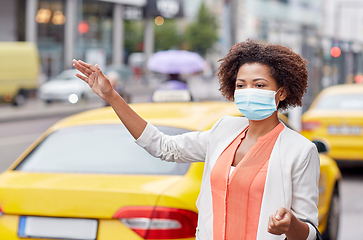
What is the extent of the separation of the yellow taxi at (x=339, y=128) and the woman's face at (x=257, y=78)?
6662 mm

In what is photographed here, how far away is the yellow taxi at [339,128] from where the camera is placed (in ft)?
28.9

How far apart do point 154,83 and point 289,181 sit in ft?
147

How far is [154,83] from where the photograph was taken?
154 ft

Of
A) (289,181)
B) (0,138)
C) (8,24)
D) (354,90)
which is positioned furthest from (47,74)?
(289,181)

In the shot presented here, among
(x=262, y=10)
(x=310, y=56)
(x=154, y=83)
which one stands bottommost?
(x=154, y=83)

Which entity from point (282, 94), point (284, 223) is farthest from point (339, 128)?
point (284, 223)

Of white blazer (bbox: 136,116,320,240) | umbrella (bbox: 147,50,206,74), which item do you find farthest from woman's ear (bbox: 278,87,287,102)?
umbrella (bbox: 147,50,206,74)

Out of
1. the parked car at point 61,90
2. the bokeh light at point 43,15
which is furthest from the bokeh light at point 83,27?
the parked car at point 61,90

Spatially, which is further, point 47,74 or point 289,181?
point 47,74

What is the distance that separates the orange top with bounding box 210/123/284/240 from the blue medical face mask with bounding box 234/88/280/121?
0.09 metres

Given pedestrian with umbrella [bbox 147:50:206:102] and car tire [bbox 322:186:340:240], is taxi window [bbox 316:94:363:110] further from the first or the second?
car tire [bbox 322:186:340:240]

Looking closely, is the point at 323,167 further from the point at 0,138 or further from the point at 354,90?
the point at 0,138

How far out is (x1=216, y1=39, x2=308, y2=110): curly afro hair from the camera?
2332mm

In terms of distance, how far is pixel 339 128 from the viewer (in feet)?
29.2
